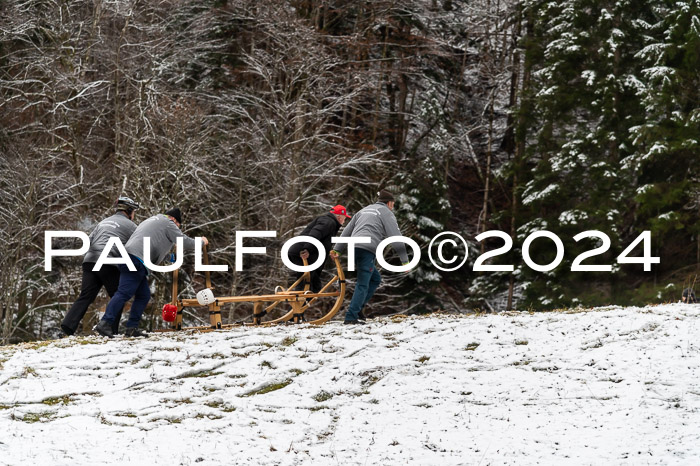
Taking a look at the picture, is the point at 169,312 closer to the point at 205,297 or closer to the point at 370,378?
the point at 205,297

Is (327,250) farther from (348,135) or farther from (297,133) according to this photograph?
(348,135)

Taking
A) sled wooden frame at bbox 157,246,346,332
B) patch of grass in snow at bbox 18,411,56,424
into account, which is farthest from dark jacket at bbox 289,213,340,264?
patch of grass in snow at bbox 18,411,56,424

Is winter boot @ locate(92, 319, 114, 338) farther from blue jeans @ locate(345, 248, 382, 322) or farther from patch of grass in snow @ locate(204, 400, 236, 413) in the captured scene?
patch of grass in snow @ locate(204, 400, 236, 413)

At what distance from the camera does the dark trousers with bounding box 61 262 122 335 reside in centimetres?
1216

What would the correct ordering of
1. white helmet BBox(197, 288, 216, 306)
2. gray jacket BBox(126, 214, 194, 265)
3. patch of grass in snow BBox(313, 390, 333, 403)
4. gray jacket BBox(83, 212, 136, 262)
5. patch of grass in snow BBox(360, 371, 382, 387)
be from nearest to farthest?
patch of grass in snow BBox(313, 390, 333, 403) < patch of grass in snow BBox(360, 371, 382, 387) < gray jacket BBox(126, 214, 194, 265) < white helmet BBox(197, 288, 216, 306) < gray jacket BBox(83, 212, 136, 262)

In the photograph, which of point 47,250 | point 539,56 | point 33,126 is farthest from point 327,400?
point 539,56

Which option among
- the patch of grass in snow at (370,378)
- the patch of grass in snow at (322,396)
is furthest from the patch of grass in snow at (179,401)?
the patch of grass in snow at (370,378)

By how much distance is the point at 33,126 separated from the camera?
2569 centimetres

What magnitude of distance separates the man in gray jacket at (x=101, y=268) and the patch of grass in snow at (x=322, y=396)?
3.97 meters

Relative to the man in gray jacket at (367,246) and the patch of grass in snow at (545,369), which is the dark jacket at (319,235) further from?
the patch of grass in snow at (545,369)

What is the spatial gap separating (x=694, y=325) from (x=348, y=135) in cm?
1953

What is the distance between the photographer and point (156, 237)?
11820 mm

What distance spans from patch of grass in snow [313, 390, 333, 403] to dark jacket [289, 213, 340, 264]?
432cm

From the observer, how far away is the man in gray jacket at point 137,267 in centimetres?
1168
